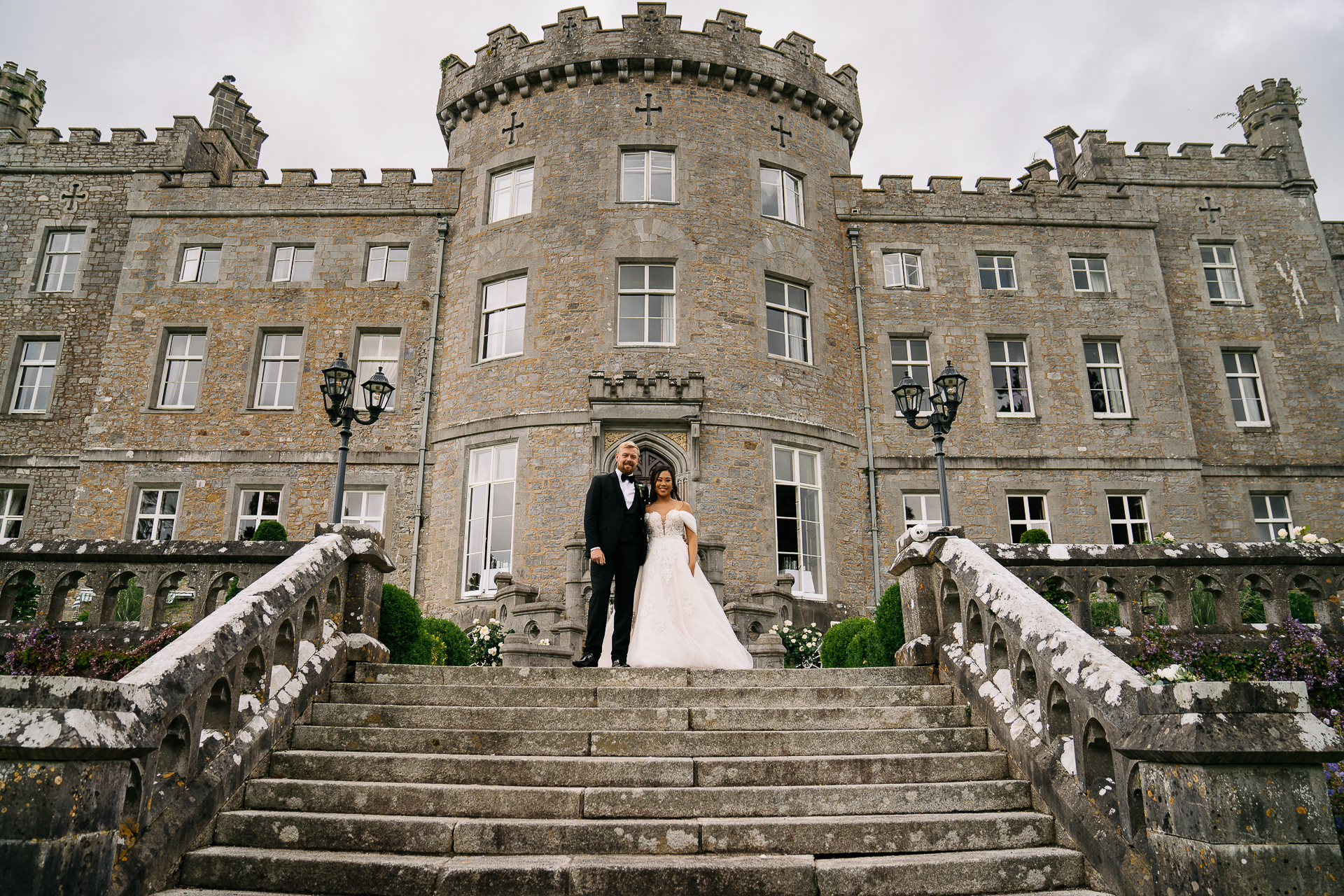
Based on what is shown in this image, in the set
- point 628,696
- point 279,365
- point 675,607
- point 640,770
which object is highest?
point 279,365

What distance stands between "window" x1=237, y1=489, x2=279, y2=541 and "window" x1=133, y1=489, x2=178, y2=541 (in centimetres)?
133

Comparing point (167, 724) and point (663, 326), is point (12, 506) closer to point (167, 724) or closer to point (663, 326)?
point (663, 326)

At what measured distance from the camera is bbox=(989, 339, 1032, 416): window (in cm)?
1775

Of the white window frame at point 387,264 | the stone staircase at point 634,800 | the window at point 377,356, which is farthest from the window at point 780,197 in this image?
the stone staircase at point 634,800

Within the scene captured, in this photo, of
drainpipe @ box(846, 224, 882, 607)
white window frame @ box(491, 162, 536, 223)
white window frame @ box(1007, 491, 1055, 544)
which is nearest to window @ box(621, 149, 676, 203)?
white window frame @ box(491, 162, 536, 223)

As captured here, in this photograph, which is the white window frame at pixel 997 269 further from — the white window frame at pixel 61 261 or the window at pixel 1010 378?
the white window frame at pixel 61 261

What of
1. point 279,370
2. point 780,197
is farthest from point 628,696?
point 279,370

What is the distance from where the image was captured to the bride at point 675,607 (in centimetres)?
745

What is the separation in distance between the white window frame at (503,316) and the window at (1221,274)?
52.3 ft

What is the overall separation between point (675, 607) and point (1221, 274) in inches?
720

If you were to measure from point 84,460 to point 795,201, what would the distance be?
1609 cm

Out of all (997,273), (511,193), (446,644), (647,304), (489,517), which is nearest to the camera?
(446,644)

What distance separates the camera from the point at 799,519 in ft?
50.6

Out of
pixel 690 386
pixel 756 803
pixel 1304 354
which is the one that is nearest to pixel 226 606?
pixel 756 803
